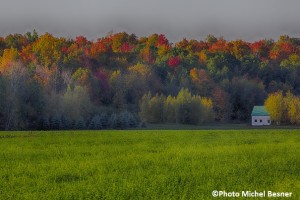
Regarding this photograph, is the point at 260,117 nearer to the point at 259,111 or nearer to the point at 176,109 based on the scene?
the point at 259,111

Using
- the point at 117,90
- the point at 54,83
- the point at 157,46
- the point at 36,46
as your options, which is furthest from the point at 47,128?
the point at 157,46

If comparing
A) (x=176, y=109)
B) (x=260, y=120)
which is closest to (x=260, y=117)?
(x=260, y=120)

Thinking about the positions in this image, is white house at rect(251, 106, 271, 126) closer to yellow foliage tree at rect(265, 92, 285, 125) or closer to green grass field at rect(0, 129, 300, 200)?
yellow foliage tree at rect(265, 92, 285, 125)

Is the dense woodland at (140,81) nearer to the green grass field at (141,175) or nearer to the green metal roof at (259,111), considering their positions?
the green metal roof at (259,111)

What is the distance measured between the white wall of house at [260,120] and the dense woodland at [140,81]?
13.2 feet

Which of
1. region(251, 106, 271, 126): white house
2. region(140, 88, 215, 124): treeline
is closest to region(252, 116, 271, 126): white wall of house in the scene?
region(251, 106, 271, 126): white house

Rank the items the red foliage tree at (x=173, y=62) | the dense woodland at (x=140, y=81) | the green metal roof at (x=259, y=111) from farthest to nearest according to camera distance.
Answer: the red foliage tree at (x=173, y=62)
the green metal roof at (x=259, y=111)
the dense woodland at (x=140, y=81)

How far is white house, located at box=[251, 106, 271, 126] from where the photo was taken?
105 meters

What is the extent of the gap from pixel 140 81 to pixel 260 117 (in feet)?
84.2

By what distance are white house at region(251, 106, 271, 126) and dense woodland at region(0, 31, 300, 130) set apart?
312cm

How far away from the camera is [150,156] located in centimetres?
2850

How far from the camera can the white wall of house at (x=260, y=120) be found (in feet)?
346

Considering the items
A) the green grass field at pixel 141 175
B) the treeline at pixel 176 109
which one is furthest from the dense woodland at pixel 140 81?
the green grass field at pixel 141 175

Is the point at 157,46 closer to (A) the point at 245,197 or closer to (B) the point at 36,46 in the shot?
(B) the point at 36,46
